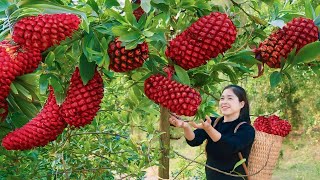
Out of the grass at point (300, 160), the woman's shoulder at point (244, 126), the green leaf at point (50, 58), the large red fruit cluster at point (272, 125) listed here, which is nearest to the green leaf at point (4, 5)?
the green leaf at point (50, 58)

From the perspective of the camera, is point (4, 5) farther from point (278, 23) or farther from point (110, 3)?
point (278, 23)

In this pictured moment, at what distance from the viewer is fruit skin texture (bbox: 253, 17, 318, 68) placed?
35.8 inches

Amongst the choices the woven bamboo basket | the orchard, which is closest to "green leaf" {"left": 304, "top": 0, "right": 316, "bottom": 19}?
the orchard

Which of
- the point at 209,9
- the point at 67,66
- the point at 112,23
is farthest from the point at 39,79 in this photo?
the point at 209,9

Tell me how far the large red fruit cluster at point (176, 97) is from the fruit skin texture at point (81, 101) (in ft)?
0.30

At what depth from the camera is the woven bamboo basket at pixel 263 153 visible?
6.46ft

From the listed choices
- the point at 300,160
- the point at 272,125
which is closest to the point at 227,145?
the point at 272,125

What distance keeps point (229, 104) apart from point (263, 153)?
17.7 inches

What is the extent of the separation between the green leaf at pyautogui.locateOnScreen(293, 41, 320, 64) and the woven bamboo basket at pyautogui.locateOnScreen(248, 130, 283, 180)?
3.43 ft

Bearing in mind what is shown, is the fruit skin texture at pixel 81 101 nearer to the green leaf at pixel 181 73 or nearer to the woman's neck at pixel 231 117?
the green leaf at pixel 181 73

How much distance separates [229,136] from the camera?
2428 mm

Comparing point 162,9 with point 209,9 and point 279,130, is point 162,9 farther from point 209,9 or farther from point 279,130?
point 279,130

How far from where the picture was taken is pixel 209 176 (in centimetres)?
264

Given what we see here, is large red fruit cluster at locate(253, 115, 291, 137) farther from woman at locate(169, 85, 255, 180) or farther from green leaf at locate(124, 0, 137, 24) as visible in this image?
green leaf at locate(124, 0, 137, 24)
